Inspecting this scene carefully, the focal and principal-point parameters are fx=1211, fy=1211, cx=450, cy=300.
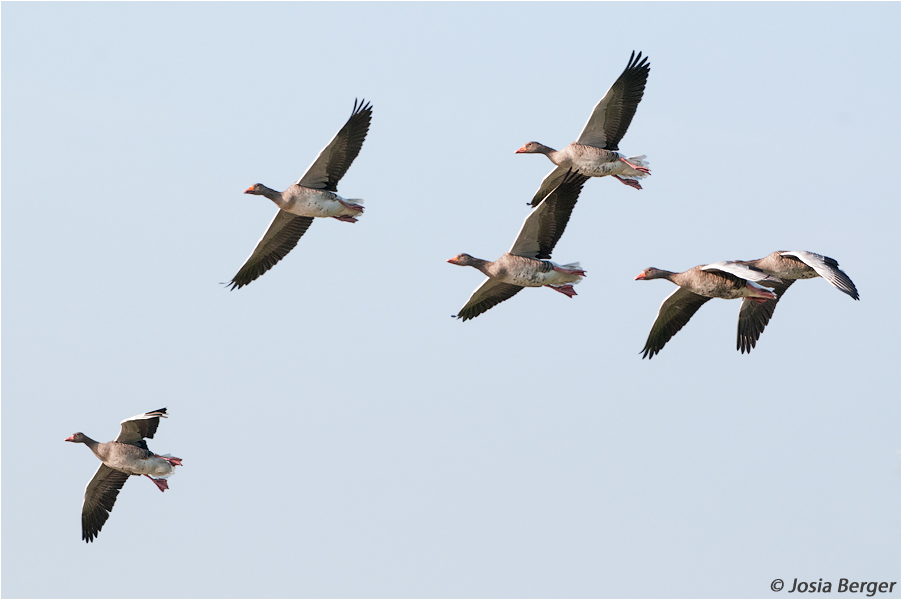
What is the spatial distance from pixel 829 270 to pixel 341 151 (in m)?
9.54

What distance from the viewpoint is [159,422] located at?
926 inches

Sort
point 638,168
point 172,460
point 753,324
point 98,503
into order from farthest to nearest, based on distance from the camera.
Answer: point 753,324
point 98,503
point 638,168
point 172,460

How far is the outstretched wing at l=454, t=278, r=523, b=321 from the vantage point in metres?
24.8

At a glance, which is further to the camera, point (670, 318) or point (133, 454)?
point (670, 318)

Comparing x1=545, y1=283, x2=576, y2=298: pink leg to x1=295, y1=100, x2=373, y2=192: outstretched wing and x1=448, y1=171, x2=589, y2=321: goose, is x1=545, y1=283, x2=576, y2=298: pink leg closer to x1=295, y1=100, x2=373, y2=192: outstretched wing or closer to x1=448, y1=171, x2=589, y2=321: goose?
x1=448, y1=171, x2=589, y2=321: goose

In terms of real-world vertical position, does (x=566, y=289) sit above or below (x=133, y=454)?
above

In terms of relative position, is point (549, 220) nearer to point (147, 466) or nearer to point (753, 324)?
point (753, 324)

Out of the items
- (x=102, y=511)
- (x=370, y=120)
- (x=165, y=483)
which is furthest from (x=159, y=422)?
Answer: (x=370, y=120)

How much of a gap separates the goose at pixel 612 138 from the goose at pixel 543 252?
5.72 feet

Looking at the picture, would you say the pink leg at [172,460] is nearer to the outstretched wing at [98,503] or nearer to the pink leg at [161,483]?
the pink leg at [161,483]

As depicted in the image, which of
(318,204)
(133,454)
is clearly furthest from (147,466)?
(318,204)

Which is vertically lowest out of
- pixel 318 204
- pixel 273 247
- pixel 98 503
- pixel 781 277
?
pixel 98 503

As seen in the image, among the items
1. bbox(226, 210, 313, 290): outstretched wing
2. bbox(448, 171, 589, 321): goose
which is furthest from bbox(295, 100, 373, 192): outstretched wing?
bbox(448, 171, 589, 321): goose

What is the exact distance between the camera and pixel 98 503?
25.0 meters
